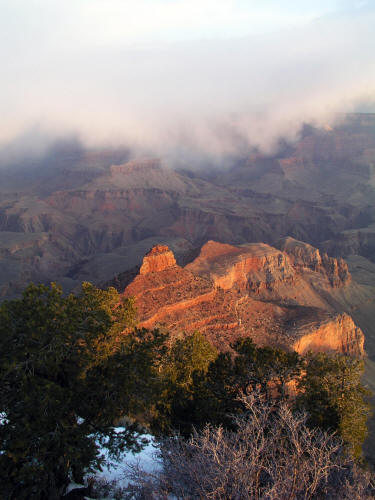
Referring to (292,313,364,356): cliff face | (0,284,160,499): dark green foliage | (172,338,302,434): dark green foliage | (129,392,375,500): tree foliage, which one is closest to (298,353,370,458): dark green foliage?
(172,338,302,434): dark green foliage

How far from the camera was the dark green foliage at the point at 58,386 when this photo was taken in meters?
16.0

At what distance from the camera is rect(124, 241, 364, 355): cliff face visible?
1657 inches

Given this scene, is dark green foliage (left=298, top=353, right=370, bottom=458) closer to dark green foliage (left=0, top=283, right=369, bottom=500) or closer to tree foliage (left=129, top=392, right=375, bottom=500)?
dark green foliage (left=0, top=283, right=369, bottom=500)

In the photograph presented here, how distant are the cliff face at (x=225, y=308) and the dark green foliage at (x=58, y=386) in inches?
695

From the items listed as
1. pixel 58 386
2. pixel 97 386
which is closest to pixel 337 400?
pixel 97 386

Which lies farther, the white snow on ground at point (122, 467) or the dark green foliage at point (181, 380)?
the dark green foliage at point (181, 380)

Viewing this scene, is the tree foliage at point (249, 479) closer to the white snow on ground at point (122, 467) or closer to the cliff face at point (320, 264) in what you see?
the white snow on ground at point (122, 467)

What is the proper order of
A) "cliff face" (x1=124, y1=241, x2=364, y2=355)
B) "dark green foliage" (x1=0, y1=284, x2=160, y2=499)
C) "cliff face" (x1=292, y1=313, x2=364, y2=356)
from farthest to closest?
"cliff face" (x1=292, y1=313, x2=364, y2=356), "cliff face" (x1=124, y1=241, x2=364, y2=355), "dark green foliage" (x1=0, y1=284, x2=160, y2=499)

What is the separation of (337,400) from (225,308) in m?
22.5

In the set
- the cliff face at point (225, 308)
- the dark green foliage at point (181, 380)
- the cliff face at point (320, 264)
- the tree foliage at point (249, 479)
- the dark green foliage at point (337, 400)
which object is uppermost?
the tree foliage at point (249, 479)

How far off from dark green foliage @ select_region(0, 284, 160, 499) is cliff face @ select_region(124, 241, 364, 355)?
1765 cm

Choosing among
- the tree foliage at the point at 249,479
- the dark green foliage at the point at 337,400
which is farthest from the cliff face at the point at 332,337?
the tree foliage at the point at 249,479

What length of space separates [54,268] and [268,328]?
12435 cm

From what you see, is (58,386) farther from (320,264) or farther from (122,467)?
(320,264)
